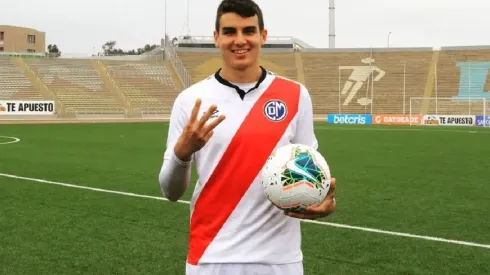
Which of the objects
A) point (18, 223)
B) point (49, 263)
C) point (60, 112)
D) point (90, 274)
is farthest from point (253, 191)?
point (60, 112)

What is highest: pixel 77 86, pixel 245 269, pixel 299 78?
pixel 299 78

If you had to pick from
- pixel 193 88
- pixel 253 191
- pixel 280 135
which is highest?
pixel 193 88

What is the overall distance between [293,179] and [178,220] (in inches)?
215

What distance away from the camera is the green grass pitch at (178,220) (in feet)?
18.6

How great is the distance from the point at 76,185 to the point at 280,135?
883cm

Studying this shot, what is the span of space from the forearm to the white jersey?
1cm

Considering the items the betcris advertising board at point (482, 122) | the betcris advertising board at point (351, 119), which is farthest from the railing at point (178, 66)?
the betcris advertising board at point (482, 122)

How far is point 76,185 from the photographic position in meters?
10.6

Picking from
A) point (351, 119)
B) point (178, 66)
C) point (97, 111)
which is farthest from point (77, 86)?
point (351, 119)

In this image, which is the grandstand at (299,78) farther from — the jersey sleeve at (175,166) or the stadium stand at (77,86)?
the jersey sleeve at (175,166)

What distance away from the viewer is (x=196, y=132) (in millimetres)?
2242

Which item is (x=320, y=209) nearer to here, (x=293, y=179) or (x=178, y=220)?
(x=293, y=179)

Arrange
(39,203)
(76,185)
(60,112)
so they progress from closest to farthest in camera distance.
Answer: (39,203) → (76,185) → (60,112)

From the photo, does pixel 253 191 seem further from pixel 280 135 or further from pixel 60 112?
pixel 60 112
